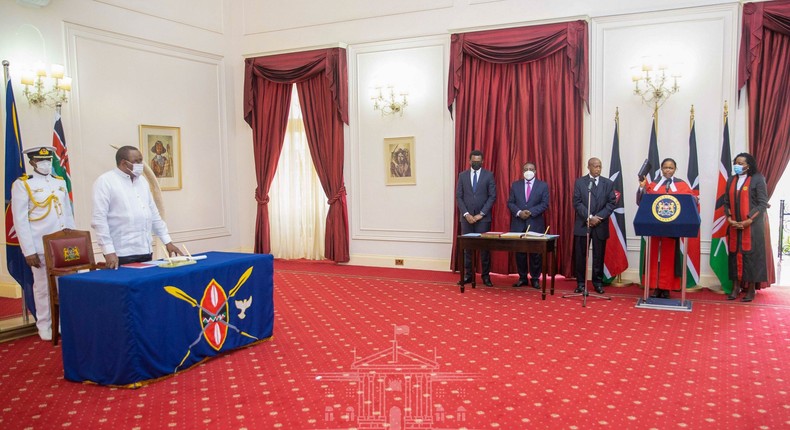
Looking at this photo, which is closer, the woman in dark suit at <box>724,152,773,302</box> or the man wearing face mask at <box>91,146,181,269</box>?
the man wearing face mask at <box>91,146,181,269</box>

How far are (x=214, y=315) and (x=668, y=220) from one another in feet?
15.6

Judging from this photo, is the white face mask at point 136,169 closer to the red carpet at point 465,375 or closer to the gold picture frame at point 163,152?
the red carpet at point 465,375

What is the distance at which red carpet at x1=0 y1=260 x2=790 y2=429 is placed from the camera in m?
3.70

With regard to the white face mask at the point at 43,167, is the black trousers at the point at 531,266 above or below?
below

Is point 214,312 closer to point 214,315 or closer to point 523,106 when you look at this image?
point 214,315

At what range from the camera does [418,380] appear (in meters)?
4.34

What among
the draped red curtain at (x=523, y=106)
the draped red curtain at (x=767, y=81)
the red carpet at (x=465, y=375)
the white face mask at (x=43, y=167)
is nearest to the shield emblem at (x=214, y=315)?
the red carpet at (x=465, y=375)

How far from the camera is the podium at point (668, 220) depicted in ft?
20.9

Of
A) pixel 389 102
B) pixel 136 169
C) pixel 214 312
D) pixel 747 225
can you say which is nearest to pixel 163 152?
pixel 389 102

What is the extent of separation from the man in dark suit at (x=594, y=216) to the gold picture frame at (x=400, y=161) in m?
2.78

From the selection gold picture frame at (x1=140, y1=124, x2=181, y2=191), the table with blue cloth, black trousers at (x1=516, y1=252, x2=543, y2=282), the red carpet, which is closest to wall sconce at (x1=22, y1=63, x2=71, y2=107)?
gold picture frame at (x1=140, y1=124, x2=181, y2=191)

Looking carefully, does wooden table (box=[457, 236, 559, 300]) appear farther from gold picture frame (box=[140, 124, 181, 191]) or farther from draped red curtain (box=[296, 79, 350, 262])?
gold picture frame (box=[140, 124, 181, 191])

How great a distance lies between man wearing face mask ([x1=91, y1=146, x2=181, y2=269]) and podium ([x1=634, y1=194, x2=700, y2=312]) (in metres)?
4.89

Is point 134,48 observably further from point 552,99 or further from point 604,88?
point 604,88
